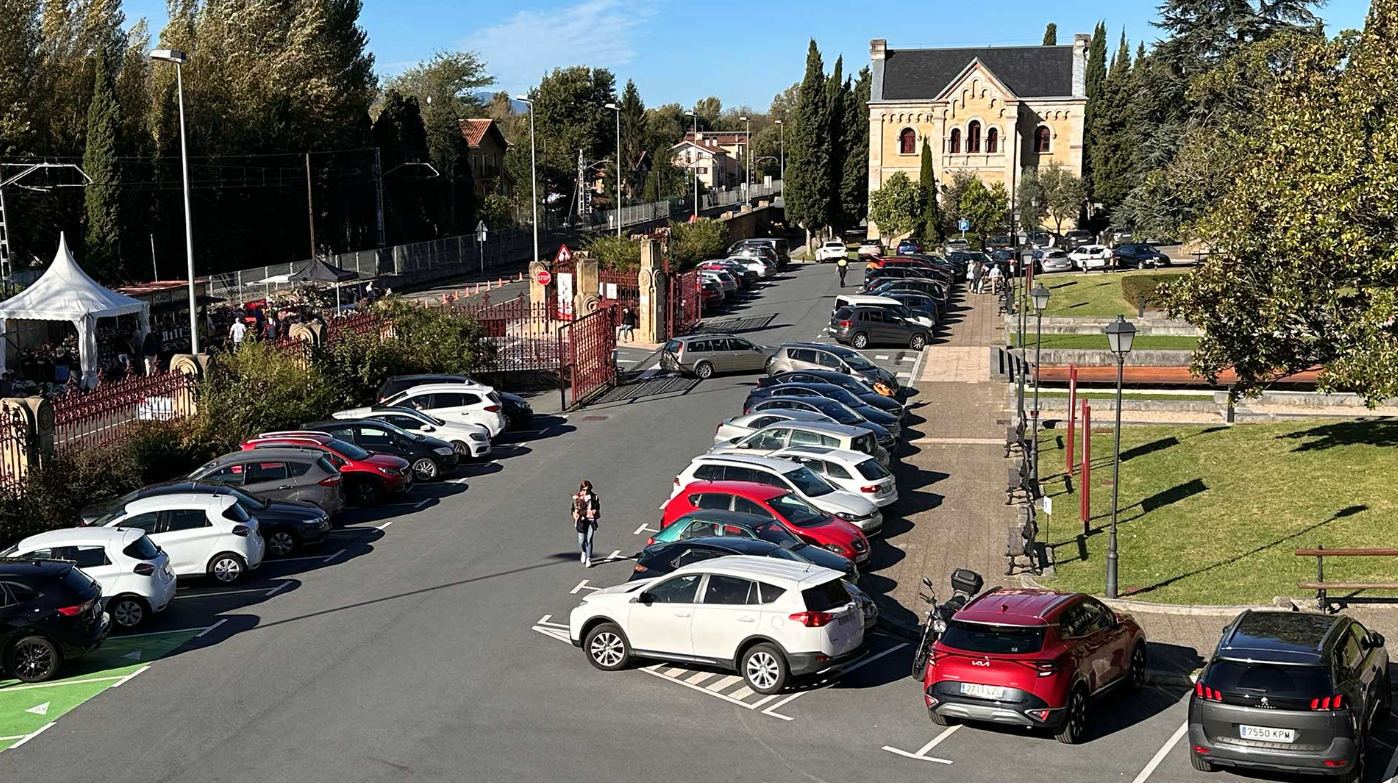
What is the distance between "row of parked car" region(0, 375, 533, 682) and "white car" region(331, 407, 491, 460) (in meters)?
0.03

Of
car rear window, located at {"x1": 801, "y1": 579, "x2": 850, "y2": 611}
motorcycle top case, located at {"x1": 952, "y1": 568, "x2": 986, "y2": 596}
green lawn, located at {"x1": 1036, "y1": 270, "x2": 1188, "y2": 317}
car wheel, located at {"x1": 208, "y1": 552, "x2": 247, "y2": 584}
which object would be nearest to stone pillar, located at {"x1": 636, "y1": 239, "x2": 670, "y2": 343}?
green lawn, located at {"x1": 1036, "y1": 270, "x2": 1188, "y2": 317}

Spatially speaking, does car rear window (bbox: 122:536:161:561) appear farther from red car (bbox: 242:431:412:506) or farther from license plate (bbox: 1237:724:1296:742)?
license plate (bbox: 1237:724:1296:742)

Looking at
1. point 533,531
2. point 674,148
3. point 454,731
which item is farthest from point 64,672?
Result: point 674,148

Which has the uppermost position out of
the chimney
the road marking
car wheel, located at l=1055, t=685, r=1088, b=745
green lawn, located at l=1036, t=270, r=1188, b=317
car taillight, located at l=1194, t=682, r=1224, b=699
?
the chimney

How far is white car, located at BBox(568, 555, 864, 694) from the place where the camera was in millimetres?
15570

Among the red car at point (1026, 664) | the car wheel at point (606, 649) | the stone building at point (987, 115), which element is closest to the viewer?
the red car at point (1026, 664)

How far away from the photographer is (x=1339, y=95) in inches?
956

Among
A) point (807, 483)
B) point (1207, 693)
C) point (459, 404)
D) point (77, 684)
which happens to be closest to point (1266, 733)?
point (1207, 693)

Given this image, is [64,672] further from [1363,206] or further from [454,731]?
[1363,206]

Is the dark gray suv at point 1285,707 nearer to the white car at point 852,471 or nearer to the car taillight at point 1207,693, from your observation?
the car taillight at point 1207,693

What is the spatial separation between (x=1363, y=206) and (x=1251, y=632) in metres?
11.2

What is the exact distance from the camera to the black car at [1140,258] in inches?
2525

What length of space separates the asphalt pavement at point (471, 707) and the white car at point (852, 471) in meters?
4.08

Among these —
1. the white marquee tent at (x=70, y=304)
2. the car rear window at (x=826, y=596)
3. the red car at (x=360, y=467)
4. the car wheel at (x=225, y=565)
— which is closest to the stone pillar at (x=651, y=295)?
the white marquee tent at (x=70, y=304)
